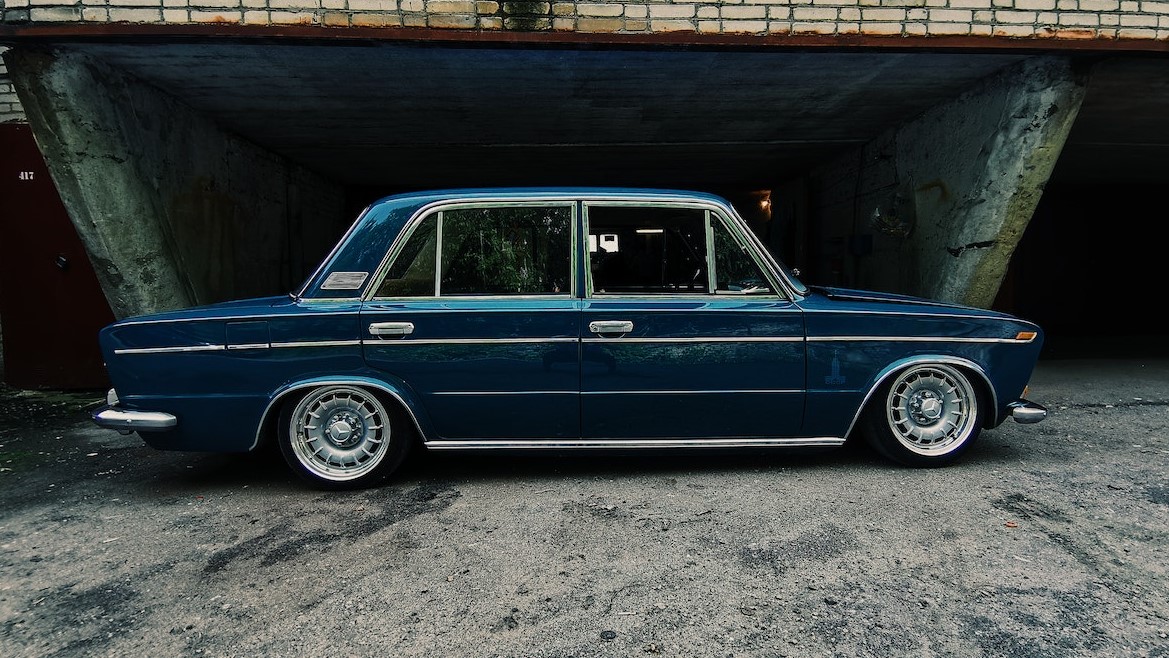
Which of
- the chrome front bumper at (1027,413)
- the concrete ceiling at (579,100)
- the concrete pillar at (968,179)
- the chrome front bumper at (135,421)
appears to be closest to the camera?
the chrome front bumper at (135,421)

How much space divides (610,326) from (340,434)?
1.58 metres

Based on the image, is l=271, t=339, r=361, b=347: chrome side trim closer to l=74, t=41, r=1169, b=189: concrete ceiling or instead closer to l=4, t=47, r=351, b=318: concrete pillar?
l=74, t=41, r=1169, b=189: concrete ceiling

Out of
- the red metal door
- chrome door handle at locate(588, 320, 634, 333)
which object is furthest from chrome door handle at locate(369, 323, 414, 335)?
the red metal door

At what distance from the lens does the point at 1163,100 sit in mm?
6281

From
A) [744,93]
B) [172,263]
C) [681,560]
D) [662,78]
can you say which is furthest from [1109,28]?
[172,263]

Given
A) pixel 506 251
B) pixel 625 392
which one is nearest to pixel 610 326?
pixel 625 392

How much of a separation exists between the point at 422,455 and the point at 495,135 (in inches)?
189

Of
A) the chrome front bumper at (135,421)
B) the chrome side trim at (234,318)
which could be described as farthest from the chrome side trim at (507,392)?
the chrome front bumper at (135,421)

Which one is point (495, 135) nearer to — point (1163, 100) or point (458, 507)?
point (458, 507)

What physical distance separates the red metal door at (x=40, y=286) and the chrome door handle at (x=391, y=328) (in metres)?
4.74

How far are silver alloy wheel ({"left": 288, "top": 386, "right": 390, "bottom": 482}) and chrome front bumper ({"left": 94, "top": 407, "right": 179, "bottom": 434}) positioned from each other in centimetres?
60

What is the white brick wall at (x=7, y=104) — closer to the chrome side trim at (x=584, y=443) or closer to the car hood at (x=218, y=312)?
the car hood at (x=218, y=312)

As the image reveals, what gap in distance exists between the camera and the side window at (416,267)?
3.25m

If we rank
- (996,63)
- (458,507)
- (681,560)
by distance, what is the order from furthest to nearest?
(996,63)
(458,507)
(681,560)
